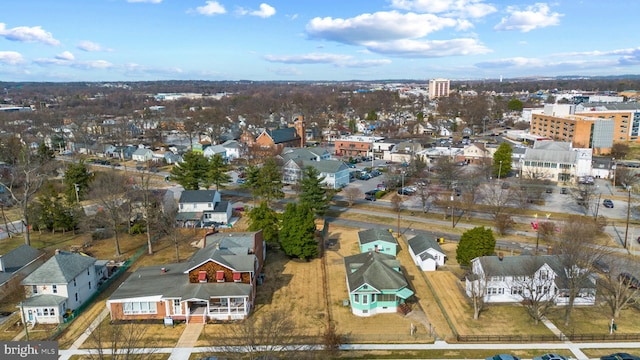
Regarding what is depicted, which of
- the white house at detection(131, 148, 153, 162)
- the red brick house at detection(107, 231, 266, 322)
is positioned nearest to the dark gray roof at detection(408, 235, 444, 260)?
the red brick house at detection(107, 231, 266, 322)

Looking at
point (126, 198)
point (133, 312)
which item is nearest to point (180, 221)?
point (126, 198)

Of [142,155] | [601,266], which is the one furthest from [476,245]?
[142,155]

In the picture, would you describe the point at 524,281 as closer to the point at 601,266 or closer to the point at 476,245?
the point at 476,245

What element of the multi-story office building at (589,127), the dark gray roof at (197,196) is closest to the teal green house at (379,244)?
Answer: the dark gray roof at (197,196)

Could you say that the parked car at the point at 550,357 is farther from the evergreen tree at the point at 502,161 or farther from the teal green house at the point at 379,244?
the evergreen tree at the point at 502,161

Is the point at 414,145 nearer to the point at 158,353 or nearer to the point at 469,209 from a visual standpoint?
the point at 469,209

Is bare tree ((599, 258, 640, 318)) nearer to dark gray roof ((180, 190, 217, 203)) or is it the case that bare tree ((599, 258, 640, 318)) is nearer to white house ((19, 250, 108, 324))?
white house ((19, 250, 108, 324))
